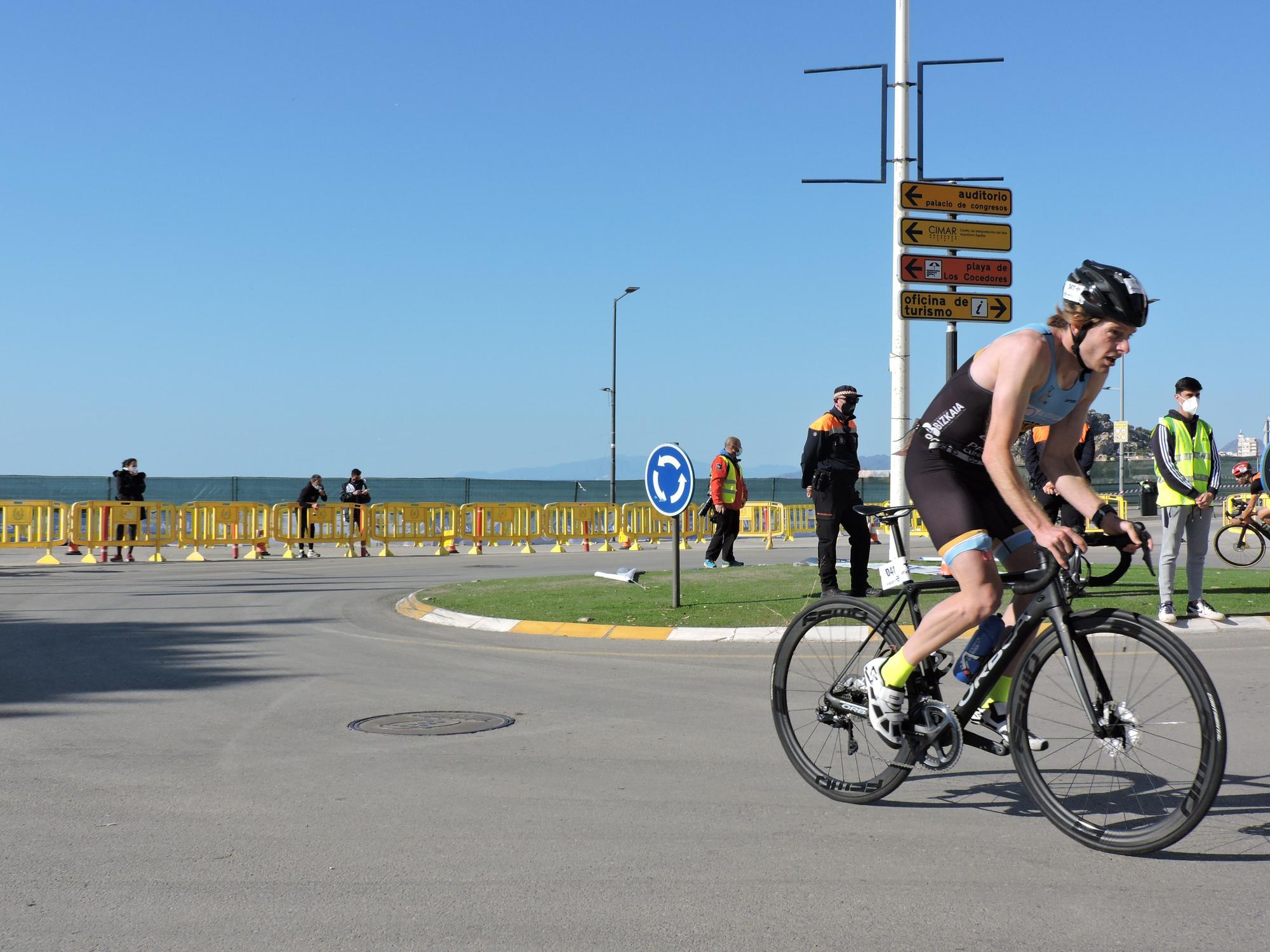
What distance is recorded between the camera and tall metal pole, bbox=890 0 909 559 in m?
14.2

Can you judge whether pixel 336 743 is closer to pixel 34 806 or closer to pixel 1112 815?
pixel 34 806

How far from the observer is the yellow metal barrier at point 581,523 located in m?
29.4

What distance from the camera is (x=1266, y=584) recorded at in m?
13.4

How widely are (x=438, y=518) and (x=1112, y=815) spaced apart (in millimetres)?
24536

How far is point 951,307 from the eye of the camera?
45.8 ft

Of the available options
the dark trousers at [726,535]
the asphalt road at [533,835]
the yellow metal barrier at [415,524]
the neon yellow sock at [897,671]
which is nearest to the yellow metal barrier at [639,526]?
the yellow metal barrier at [415,524]

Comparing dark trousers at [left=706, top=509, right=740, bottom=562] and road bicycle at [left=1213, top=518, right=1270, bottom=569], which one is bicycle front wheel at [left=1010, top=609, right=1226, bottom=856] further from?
road bicycle at [left=1213, top=518, right=1270, bottom=569]

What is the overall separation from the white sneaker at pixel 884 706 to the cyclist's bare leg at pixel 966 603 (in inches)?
8.0

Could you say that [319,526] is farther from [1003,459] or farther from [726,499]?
[1003,459]

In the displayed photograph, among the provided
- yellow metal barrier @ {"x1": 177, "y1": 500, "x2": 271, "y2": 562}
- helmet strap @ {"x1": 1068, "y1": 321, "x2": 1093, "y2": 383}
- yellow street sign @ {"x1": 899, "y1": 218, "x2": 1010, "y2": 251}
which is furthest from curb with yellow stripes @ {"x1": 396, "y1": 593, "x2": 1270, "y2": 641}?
yellow metal barrier @ {"x1": 177, "y1": 500, "x2": 271, "y2": 562}

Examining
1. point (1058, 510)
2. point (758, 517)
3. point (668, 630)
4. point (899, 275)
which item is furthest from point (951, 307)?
point (758, 517)

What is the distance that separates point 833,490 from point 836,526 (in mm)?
356

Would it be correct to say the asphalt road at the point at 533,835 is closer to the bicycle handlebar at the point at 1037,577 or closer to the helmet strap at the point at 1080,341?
the bicycle handlebar at the point at 1037,577

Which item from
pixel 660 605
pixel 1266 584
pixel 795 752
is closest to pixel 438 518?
pixel 660 605
